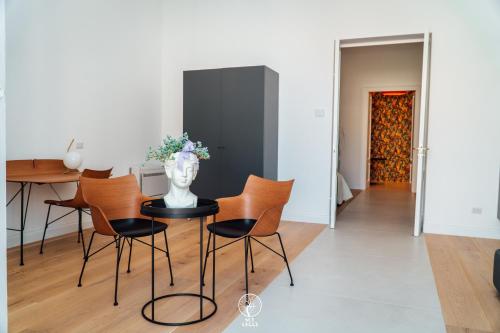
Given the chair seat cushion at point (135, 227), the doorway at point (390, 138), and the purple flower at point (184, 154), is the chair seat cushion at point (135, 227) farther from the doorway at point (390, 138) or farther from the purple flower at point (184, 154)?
the doorway at point (390, 138)

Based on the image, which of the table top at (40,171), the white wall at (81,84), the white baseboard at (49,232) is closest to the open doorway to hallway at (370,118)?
the white wall at (81,84)

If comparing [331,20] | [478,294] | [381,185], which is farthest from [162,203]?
[381,185]

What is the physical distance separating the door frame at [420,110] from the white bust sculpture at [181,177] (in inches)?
119

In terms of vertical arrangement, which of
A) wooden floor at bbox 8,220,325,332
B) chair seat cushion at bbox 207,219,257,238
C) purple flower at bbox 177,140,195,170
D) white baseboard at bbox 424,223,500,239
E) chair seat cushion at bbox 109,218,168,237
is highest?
purple flower at bbox 177,140,195,170

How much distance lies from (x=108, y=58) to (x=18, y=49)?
4.06 feet

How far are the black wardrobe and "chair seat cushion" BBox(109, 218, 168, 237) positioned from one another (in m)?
2.28

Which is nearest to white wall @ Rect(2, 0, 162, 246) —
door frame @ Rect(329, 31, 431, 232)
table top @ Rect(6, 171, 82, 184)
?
table top @ Rect(6, 171, 82, 184)

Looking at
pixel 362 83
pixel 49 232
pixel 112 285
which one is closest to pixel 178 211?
pixel 112 285

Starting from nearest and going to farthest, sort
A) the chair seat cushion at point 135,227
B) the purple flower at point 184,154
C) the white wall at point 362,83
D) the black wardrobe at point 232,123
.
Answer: the purple flower at point 184,154 < the chair seat cushion at point 135,227 < the black wardrobe at point 232,123 < the white wall at point 362,83

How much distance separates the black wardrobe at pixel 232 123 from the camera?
526 centimetres

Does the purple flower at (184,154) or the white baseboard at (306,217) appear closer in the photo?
the purple flower at (184,154)

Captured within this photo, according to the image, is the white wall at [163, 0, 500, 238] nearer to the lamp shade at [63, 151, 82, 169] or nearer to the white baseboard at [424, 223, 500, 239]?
the white baseboard at [424, 223, 500, 239]

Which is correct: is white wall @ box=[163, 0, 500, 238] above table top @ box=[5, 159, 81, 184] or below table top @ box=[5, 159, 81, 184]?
above

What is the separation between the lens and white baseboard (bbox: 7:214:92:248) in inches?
165
